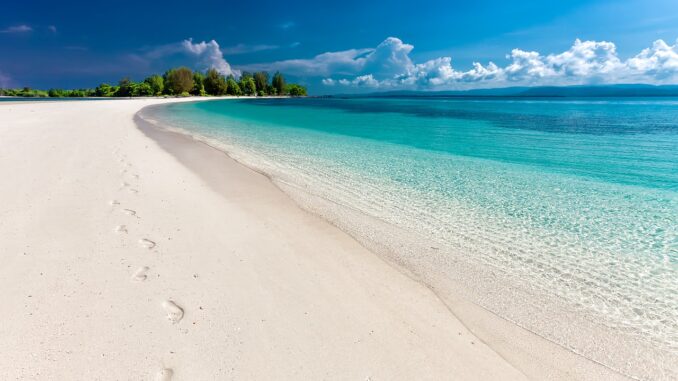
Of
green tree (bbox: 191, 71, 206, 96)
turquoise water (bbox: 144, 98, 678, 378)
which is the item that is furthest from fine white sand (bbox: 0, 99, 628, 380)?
green tree (bbox: 191, 71, 206, 96)

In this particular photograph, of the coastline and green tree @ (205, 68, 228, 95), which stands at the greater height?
green tree @ (205, 68, 228, 95)

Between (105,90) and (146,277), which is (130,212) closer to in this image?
(146,277)

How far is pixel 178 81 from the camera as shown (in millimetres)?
136875

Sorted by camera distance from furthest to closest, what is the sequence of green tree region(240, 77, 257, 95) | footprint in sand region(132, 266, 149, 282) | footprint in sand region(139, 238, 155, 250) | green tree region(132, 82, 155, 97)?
green tree region(240, 77, 257, 95) < green tree region(132, 82, 155, 97) < footprint in sand region(139, 238, 155, 250) < footprint in sand region(132, 266, 149, 282)

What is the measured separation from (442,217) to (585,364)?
4067 mm

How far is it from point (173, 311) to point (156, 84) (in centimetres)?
15962

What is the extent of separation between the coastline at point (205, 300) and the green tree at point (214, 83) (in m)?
172

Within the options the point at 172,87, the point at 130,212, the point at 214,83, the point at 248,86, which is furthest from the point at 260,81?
Answer: the point at 130,212

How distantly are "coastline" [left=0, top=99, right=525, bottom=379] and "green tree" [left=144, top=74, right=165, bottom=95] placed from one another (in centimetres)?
15333

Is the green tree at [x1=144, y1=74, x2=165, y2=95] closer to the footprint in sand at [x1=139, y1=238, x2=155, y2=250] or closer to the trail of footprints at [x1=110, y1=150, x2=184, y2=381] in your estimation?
→ the trail of footprints at [x1=110, y1=150, x2=184, y2=381]

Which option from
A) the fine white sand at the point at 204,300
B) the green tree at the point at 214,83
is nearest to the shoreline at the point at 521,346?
the fine white sand at the point at 204,300

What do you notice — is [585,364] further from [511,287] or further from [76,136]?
[76,136]

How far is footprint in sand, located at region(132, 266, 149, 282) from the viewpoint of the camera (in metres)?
4.12

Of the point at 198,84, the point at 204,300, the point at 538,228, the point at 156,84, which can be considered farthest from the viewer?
the point at 198,84
